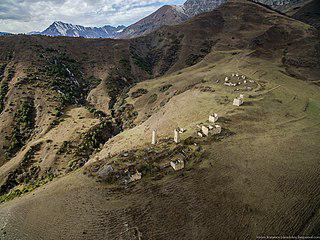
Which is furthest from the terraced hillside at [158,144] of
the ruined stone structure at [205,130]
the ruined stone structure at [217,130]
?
the ruined stone structure at [205,130]

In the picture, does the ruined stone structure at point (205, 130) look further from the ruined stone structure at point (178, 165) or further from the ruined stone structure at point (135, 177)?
the ruined stone structure at point (135, 177)

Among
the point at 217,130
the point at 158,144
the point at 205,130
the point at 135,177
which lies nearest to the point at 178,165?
the point at 135,177

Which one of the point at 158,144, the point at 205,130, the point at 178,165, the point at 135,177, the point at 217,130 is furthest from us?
the point at 158,144

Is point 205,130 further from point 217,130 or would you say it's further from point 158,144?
point 158,144

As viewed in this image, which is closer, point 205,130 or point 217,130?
point 205,130

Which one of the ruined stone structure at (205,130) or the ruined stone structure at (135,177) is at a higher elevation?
the ruined stone structure at (135,177)

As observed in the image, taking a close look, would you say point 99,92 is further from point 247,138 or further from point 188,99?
point 247,138

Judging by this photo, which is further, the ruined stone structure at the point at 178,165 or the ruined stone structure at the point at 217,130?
the ruined stone structure at the point at 217,130

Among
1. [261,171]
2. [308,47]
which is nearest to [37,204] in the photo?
[261,171]
